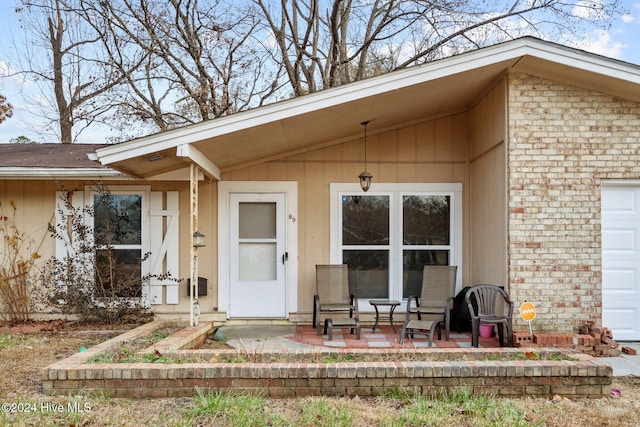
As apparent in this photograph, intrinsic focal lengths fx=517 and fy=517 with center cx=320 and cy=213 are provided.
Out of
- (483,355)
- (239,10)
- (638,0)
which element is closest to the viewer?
(483,355)

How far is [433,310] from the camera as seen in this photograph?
6547mm

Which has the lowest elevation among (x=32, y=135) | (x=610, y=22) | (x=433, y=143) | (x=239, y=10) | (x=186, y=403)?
(x=186, y=403)

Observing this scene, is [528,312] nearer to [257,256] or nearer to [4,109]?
[257,256]

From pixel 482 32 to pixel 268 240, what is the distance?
10.8m

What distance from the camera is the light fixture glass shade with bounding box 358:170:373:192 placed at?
7184 millimetres

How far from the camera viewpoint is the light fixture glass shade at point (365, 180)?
718 centimetres

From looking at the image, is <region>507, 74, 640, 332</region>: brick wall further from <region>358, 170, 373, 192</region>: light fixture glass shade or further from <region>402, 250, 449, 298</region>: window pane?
<region>358, 170, 373, 192</region>: light fixture glass shade

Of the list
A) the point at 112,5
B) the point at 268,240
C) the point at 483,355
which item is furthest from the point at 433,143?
the point at 112,5

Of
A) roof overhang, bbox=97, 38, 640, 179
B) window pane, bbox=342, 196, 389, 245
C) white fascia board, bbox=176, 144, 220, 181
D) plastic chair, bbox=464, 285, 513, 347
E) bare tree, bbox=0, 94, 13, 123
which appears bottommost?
plastic chair, bbox=464, 285, 513, 347

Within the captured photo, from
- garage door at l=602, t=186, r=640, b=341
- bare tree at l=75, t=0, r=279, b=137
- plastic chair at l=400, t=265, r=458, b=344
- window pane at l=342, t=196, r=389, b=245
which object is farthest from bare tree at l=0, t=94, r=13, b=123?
garage door at l=602, t=186, r=640, b=341

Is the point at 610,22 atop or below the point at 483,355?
atop

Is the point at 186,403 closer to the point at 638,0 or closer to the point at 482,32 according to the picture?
the point at 482,32

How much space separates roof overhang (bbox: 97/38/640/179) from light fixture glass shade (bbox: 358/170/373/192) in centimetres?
85

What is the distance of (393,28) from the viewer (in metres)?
15.6
